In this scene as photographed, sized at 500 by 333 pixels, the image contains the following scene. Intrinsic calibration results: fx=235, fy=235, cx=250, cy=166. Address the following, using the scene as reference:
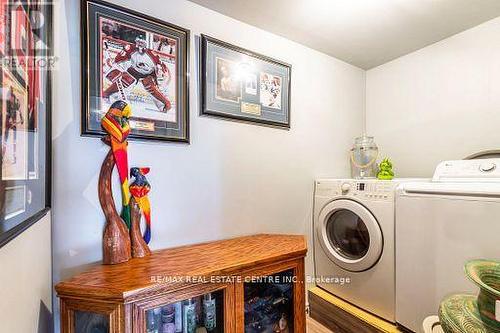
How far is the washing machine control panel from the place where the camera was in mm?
1451

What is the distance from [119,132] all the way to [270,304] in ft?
3.74

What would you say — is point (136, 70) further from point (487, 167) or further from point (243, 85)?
point (487, 167)

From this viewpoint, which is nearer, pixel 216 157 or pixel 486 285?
pixel 486 285

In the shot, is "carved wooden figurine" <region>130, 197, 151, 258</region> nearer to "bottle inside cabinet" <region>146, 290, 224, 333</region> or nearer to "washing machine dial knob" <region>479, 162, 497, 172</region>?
"bottle inside cabinet" <region>146, 290, 224, 333</region>

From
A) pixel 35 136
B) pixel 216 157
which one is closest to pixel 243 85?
pixel 216 157

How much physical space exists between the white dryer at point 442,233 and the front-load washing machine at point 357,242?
2.5 inches

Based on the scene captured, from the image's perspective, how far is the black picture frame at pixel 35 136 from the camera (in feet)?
1.53

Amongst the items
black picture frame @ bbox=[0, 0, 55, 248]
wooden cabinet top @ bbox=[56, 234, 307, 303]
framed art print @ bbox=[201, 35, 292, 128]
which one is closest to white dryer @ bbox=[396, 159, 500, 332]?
wooden cabinet top @ bbox=[56, 234, 307, 303]

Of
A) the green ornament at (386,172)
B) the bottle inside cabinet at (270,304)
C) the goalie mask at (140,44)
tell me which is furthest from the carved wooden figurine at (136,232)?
the green ornament at (386,172)

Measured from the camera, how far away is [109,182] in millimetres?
1027

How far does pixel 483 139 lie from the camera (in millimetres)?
1583

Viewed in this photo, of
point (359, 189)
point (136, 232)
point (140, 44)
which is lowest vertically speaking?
point (136, 232)

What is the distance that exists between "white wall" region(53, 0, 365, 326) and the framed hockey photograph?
0.15ft

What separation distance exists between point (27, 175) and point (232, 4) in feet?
4.35
